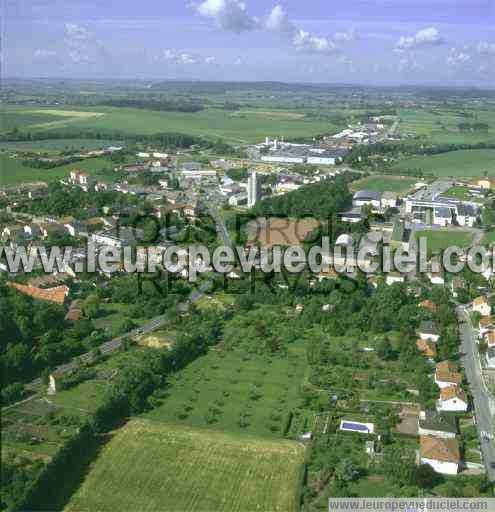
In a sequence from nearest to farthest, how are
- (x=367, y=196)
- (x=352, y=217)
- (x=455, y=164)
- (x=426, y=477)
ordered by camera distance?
1. (x=426, y=477)
2. (x=352, y=217)
3. (x=367, y=196)
4. (x=455, y=164)

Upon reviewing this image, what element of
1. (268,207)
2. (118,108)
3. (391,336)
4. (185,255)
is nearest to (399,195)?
(268,207)

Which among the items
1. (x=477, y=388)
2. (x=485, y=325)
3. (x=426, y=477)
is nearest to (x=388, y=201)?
(x=485, y=325)

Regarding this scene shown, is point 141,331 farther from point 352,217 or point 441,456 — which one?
point 352,217

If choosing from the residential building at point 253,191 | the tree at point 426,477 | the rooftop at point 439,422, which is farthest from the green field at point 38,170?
the tree at point 426,477

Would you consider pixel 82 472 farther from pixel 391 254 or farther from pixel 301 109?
pixel 301 109

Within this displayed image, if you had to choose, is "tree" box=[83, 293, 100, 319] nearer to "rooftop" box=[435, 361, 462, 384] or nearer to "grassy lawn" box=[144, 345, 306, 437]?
"grassy lawn" box=[144, 345, 306, 437]

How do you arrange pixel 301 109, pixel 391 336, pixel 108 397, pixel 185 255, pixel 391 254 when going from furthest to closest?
pixel 301 109
pixel 391 254
pixel 185 255
pixel 391 336
pixel 108 397
